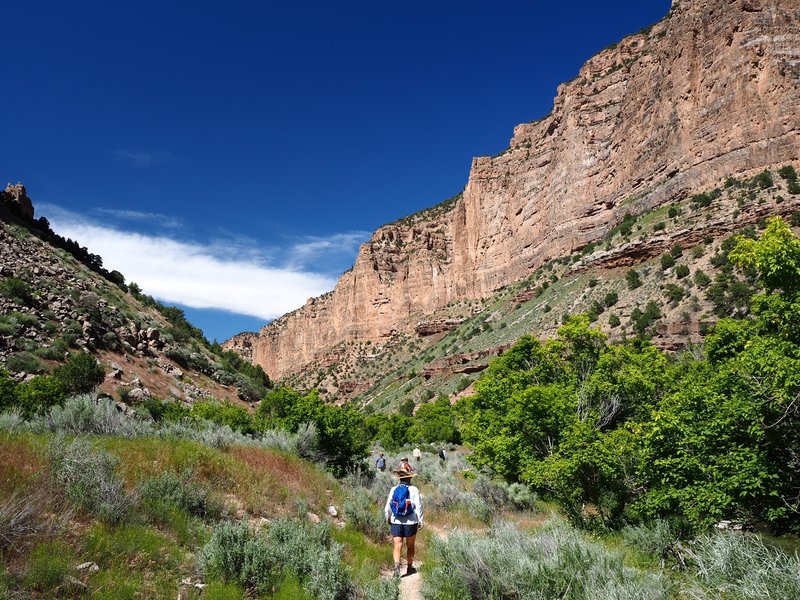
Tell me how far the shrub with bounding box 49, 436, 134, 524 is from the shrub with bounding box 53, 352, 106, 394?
1296 cm

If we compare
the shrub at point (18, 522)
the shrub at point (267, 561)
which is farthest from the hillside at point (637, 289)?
the shrub at point (18, 522)

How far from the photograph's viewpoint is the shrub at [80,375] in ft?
53.1

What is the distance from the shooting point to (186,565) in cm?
483

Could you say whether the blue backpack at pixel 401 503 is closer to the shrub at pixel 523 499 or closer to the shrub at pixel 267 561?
the shrub at pixel 267 561

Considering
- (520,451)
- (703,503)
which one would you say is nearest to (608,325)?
(520,451)

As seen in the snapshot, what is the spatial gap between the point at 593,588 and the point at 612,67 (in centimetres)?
7193

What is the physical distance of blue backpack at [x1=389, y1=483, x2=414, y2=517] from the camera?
6762 mm

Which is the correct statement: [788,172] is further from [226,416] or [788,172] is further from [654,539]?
[226,416]

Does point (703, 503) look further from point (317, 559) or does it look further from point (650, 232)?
point (650, 232)

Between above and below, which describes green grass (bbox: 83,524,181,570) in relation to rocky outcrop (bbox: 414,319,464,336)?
below

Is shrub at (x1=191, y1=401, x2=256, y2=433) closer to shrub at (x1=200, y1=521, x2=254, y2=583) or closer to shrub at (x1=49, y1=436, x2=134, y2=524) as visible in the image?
shrub at (x1=49, y1=436, x2=134, y2=524)

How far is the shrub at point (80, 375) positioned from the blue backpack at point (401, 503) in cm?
1451

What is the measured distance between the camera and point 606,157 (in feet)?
186

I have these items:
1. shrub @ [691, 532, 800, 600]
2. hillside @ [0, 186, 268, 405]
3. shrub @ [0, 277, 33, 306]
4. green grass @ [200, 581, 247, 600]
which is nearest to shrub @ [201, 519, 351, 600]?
green grass @ [200, 581, 247, 600]
